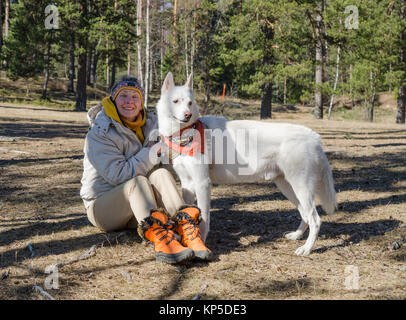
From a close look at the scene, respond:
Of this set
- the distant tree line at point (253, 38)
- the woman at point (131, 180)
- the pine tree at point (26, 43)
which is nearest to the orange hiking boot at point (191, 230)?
the woman at point (131, 180)

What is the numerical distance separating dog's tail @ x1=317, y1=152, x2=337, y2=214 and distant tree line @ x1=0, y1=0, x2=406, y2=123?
1101 cm

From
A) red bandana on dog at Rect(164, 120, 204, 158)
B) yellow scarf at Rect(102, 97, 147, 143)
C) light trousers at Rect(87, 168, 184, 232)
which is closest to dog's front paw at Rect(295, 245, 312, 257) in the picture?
light trousers at Rect(87, 168, 184, 232)

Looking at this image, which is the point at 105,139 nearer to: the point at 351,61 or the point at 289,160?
the point at 289,160

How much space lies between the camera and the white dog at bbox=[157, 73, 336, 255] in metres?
3.67

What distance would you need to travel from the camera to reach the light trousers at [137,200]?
3.54 metres

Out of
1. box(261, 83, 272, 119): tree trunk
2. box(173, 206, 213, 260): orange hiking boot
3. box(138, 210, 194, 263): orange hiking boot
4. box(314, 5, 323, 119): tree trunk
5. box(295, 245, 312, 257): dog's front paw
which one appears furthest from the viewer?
box(261, 83, 272, 119): tree trunk

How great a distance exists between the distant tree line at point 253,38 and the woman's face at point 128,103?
34.8 ft

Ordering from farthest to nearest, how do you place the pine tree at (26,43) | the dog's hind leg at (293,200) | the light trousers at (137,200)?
the pine tree at (26,43) < the dog's hind leg at (293,200) < the light trousers at (137,200)

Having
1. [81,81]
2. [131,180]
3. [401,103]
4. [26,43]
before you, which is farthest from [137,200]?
[26,43]

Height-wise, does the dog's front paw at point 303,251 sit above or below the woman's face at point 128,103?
below

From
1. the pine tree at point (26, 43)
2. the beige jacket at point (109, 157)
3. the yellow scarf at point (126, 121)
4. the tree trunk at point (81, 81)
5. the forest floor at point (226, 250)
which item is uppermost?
the pine tree at point (26, 43)

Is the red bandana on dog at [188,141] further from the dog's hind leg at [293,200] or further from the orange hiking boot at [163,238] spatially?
the dog's hind leg at [293,200]

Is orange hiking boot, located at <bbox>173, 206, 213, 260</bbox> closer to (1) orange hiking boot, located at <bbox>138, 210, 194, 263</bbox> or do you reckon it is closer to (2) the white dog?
(1) orange hiking boot, located at <bbox>138, 210, 194, 263</bbox>

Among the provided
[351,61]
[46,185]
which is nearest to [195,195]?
[46,185]
